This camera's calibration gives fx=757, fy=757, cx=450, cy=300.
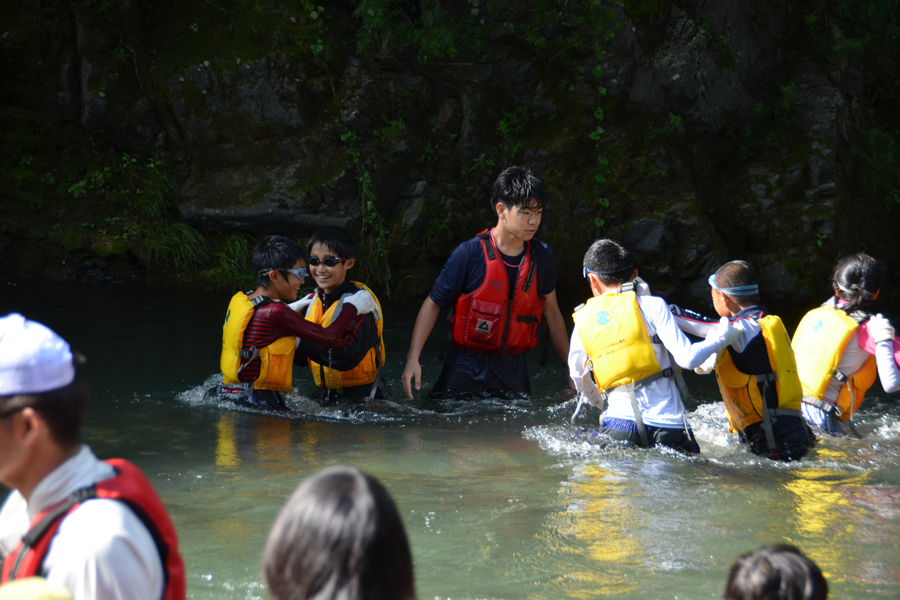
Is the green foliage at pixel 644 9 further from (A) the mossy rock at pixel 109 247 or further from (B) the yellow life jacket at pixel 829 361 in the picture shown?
(A) the mossy rock at pixel 109 247

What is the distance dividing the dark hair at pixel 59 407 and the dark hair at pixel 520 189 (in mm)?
3854

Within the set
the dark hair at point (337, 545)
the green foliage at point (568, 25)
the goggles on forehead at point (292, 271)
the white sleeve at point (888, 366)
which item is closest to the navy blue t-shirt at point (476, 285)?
the goggles on forehead at point (292, 271)

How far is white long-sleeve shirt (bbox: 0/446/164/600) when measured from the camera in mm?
1365

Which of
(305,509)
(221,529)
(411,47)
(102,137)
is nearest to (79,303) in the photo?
(102,137)

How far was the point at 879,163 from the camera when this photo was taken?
11.2 m

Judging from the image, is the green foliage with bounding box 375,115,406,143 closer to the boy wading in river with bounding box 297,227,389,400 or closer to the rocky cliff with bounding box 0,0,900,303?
the rocky cliff with bounding box 0,0,900,303

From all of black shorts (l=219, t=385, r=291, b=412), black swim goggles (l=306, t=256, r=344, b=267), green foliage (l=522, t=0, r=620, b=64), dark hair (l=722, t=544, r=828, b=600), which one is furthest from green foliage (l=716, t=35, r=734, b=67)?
dark hair (l=722, t=544, r=828, b=600)

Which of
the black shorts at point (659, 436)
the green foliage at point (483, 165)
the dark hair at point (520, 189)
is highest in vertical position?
the green foliage at point (483, 165)

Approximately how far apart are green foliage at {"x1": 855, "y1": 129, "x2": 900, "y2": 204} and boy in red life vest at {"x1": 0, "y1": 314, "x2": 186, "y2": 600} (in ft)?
39.4

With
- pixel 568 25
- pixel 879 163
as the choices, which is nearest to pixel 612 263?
pixel 568 25

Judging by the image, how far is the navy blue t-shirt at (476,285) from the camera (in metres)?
5.47

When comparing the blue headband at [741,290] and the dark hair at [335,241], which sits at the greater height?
the dark hair at [335,241]

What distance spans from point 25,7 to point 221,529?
33.9ft

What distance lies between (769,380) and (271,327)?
317 cm
